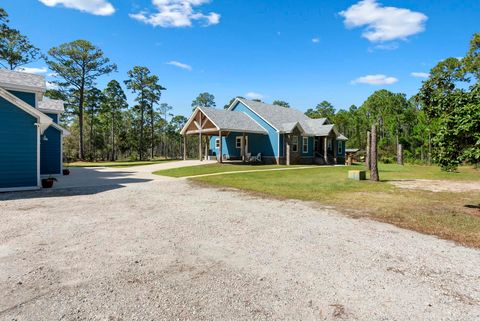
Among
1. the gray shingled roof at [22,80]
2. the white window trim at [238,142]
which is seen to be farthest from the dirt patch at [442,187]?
the gray shingled roof at [22,80]

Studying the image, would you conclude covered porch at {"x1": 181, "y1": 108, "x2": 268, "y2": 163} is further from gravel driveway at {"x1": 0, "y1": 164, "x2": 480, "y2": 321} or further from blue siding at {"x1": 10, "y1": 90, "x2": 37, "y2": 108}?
gravel driveway at {"x1": 0, "y1": 164, "x2": 480, "y2": 321}

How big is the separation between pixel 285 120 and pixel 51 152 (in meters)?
24.1

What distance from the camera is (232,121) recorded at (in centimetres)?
2838

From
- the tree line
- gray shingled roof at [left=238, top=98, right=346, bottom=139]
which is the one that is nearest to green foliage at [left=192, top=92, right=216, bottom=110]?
the tree line

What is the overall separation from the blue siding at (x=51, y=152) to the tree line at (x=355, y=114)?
20582 mm

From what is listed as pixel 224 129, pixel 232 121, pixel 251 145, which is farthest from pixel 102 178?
pixel 251 145

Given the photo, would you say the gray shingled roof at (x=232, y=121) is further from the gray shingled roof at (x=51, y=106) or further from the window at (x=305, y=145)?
the gray shingled roof at (x=51, y=106)

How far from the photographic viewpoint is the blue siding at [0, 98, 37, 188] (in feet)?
37.3

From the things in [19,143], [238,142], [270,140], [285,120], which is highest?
[285,120]

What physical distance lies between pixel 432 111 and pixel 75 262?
10676mm

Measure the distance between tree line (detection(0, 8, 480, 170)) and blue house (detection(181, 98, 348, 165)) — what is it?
7.44 m

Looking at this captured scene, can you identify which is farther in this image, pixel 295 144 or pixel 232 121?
pixel 295 144

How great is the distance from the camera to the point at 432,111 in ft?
29.6

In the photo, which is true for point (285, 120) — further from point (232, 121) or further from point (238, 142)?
point (232, 121)
